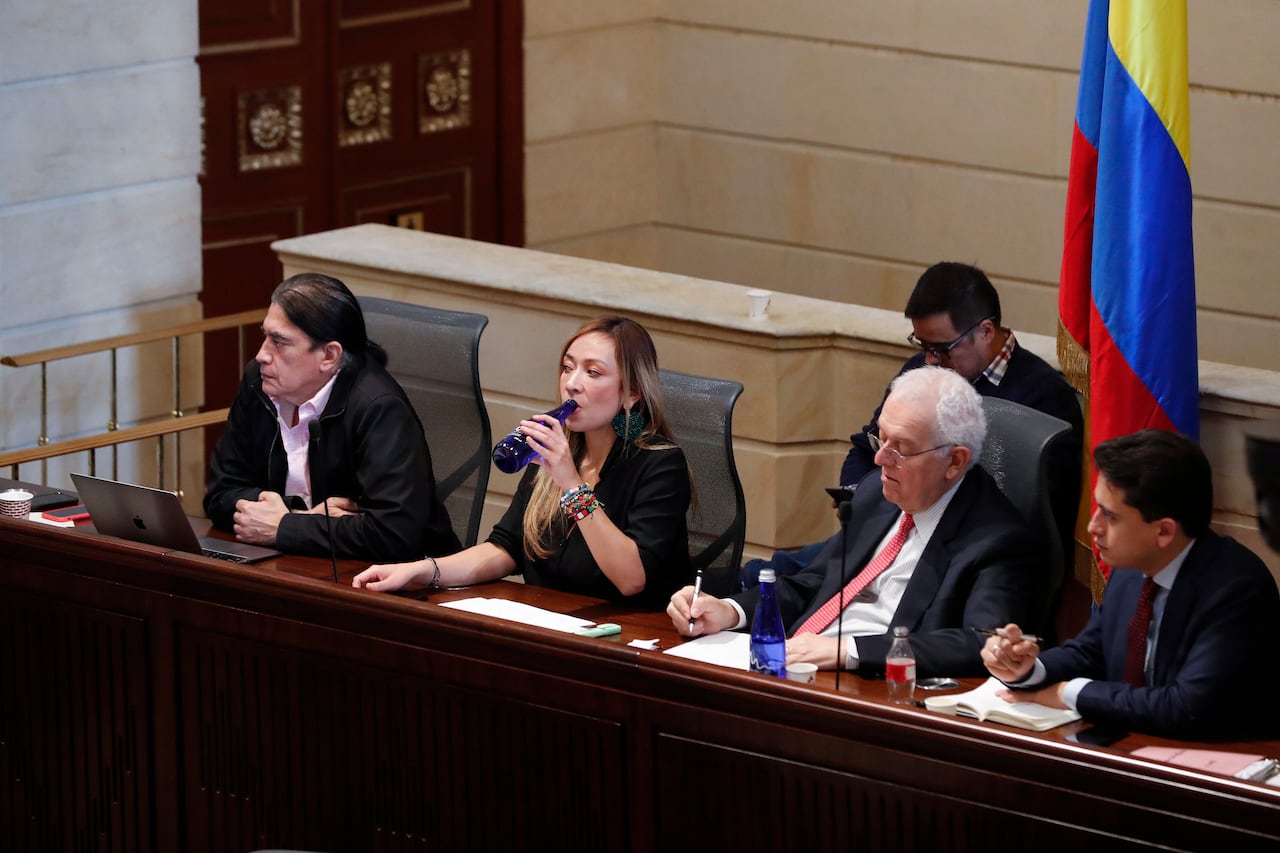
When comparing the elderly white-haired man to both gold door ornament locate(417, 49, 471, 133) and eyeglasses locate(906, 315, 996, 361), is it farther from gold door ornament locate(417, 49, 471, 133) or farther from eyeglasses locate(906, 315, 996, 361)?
gold door ornament locate(417, 49, 471, 133)

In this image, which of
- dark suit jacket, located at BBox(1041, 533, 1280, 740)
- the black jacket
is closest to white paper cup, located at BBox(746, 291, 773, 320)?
the black jacket

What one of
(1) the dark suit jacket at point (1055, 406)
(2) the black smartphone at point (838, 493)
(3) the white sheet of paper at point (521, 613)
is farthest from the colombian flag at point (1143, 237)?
(3) the white sheet of paper at point (521, 613)

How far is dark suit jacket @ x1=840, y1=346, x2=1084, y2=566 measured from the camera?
4.47 meters

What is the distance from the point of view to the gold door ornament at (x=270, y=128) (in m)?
6.73

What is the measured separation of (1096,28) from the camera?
462cm

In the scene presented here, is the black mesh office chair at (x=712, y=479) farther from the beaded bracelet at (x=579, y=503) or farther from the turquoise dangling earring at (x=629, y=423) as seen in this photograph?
the beaded bracelet at (x=579, y=503)

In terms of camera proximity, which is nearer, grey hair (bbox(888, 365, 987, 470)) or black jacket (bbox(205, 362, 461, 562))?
grey hair (bbox(888, 365, 987, 470))

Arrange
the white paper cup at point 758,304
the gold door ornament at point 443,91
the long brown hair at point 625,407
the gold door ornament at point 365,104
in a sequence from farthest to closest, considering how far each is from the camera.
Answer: the gold door ornament at point 443,91 → the gold door ornament at point 365,104 → the white paper cup at point 758,304 → the long brown hair at point 625,407

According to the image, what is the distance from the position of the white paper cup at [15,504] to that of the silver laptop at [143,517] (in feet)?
0.74

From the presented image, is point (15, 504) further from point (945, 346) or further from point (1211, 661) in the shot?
point (1211, 661)

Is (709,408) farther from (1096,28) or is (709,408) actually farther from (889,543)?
(1096,28)

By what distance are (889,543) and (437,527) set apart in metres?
1.08

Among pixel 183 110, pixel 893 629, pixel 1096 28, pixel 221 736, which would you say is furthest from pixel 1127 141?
pixel 183 110

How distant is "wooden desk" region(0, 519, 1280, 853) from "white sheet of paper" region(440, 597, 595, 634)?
94 mm
